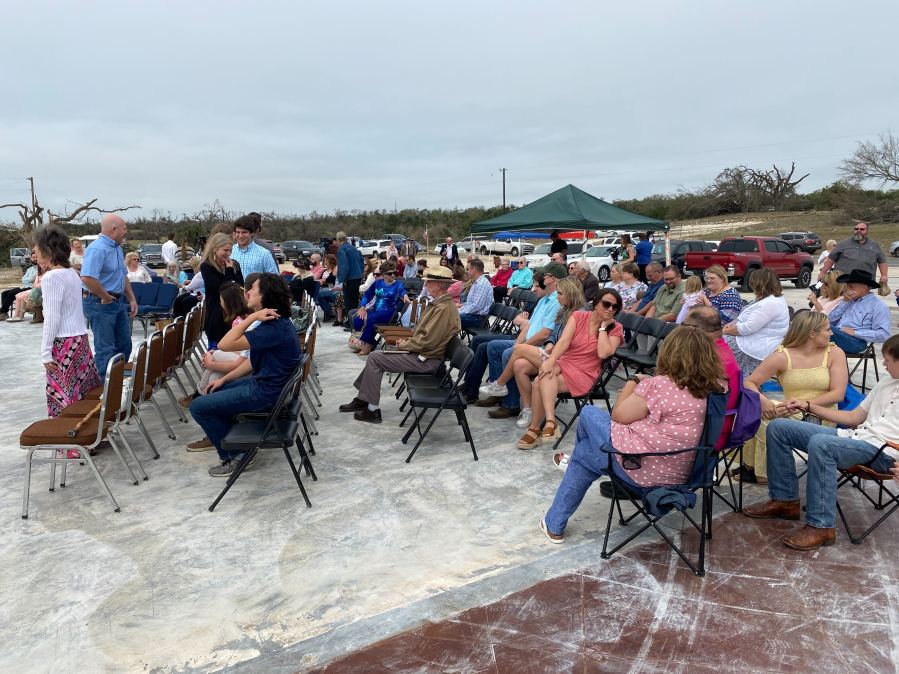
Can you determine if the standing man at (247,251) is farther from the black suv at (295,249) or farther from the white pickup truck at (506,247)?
the black suv at (295,249)

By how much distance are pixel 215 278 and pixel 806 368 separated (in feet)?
15.8

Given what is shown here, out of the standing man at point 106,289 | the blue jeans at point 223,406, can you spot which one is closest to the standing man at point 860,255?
the blue jeans at point 223,406

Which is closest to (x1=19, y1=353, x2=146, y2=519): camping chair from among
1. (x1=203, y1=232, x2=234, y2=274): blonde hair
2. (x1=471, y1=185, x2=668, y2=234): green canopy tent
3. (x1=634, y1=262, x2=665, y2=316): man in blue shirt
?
(x1=203, y1=232, x2=234, y2=274): blonde hair

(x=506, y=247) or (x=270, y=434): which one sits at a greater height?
(x=506, y=247)

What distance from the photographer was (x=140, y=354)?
4.43m

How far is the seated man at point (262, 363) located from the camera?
4.09 metres

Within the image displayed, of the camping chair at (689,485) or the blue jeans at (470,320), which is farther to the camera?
the blue jeans at (470,320)

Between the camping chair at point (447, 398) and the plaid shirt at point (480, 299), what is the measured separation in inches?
103

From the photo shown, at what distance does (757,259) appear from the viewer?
1958 cm

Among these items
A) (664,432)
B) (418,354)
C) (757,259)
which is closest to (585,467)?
(664,432)

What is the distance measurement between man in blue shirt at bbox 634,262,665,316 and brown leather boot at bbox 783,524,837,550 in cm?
480

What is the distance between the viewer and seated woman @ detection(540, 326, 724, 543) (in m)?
3.01

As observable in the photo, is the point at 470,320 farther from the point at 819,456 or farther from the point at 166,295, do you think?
the point at 166,295

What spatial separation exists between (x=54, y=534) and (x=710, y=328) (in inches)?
153
